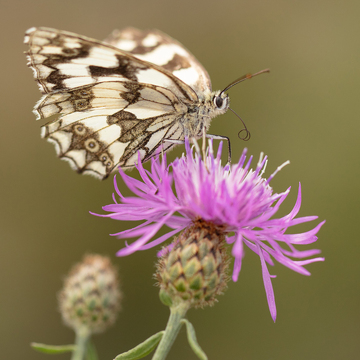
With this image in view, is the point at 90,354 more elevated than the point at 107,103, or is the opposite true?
the point at 107,103

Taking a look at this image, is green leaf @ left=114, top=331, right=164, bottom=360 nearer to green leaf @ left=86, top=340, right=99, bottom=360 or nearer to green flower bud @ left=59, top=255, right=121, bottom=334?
green leaf @ left=86, top=340, right=99, bottom=360

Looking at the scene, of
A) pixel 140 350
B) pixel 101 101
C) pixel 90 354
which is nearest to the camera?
pixel 140 350

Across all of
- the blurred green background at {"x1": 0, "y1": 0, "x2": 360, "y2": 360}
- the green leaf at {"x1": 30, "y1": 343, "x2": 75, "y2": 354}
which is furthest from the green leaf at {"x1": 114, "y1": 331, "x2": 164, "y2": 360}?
the blurred green background at {"x1": 0, "y1": 0, "x2": 360, "y2": 360}

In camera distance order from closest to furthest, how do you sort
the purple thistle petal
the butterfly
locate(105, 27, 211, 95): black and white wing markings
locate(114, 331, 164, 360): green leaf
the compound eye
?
locate(114, 331, 164, 360): green leaf
the purple thistle petal
the butterfly
the compound eye
locate(105, 27, 211, 95): black and white wing markings

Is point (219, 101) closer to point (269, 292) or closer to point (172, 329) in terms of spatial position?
point (269, 292)

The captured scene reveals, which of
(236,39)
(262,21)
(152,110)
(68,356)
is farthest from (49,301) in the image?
(262,21)

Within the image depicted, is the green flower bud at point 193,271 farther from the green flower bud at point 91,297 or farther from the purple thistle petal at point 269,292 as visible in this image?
the green flower bud at point 91,297

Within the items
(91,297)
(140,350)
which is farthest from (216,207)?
(91,297)
